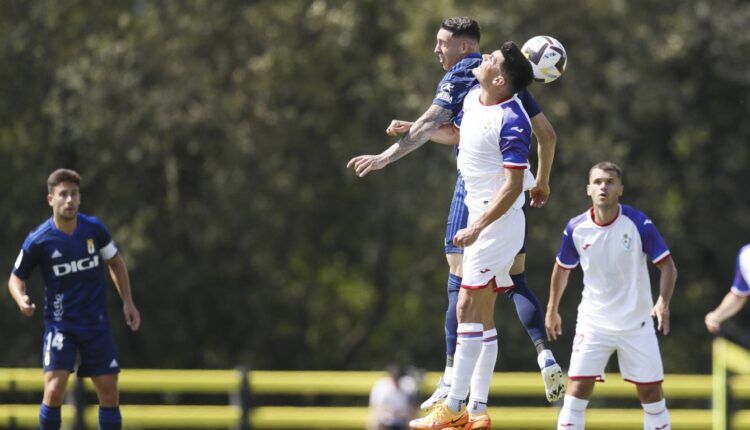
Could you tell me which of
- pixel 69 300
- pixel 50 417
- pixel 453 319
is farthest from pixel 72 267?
pixel 453 319

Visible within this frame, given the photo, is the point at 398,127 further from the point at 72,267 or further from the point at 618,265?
the point at 72,267

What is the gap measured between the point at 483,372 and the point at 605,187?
173cm

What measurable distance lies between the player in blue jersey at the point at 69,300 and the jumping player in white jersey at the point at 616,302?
3.55 m

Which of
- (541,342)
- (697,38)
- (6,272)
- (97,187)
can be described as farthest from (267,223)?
(541,342)

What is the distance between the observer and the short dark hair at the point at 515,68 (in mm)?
8031

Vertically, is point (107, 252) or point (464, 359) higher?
point (107, 252)

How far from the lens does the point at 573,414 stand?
9547 mm

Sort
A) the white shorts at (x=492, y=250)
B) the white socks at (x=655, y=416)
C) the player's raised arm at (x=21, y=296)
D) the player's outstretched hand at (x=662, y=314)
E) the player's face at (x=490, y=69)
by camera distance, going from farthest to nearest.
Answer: the player's raised arm at (x=21, y=296) < the white socks at (x=655, y=416) < the player's outstretched hand at (x=662, y=314) < the white shorts at (x=492, y=250) < the player's face at (x=490, y=69)

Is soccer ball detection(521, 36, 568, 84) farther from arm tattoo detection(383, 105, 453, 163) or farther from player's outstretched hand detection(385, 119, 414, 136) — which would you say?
player's outstretched hand detection(385, 119, 414, 136)

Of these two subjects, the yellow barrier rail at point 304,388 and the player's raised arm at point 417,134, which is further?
the yellow barrier rail at point 304,388

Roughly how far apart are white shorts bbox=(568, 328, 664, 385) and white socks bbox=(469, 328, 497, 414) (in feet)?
3.27

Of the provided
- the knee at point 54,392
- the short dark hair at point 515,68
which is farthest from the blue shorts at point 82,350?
the short dark hair at point 515,68

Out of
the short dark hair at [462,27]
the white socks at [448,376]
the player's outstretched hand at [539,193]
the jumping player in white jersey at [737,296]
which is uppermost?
the short dark hair at [462,27]

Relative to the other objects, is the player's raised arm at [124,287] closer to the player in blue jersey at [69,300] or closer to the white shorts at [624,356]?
the player in blue jersey at [69,300]
